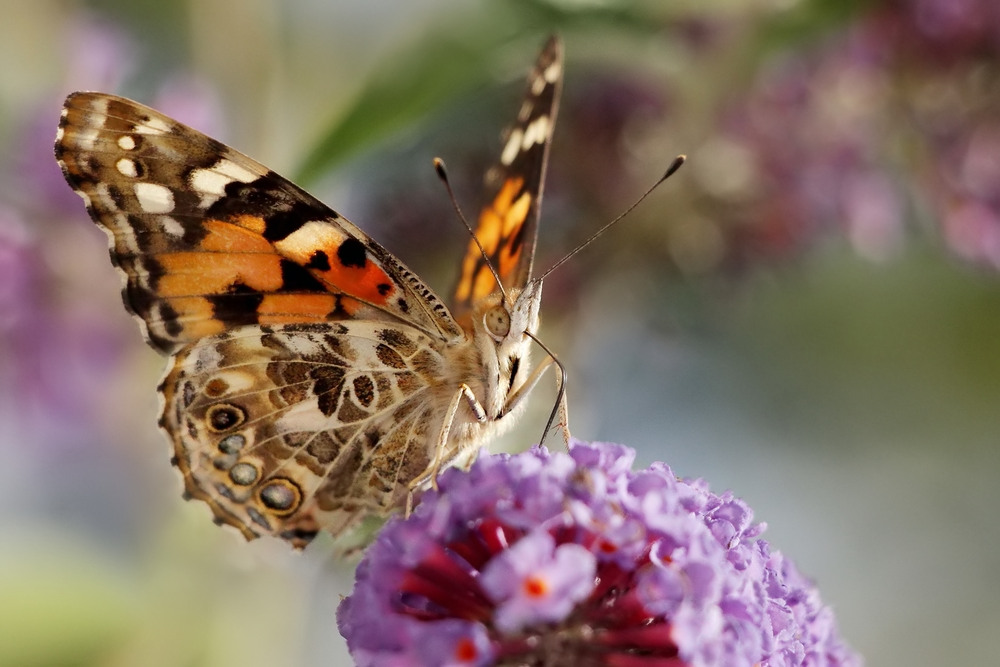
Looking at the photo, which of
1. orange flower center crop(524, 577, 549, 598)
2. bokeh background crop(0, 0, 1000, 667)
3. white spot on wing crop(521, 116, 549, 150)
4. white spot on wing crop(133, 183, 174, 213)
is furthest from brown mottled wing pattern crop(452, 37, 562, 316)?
orange flower center crop(524, 577, 549, 598)

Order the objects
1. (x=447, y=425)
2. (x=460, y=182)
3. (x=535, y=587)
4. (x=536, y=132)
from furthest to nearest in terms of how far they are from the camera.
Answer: (x=460, y=182)
(x=536, y=132)
(x=447, y=425)
(x=535, y=587)

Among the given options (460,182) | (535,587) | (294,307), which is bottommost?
(535,587)

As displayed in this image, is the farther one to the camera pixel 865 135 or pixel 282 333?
pixel 865 135

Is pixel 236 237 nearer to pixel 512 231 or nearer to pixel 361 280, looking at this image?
pixel 361 280

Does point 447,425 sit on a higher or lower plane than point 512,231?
lower

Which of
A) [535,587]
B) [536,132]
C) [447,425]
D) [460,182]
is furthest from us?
[460,182]

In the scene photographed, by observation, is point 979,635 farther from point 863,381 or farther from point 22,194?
point 22,194

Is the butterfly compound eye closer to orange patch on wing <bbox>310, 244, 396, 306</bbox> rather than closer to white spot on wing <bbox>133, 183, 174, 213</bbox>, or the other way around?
orange patch on wing <bbox>310, 244, 396, 306</bbox>

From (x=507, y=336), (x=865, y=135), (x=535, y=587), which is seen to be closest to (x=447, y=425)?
(x=507, y=336)
